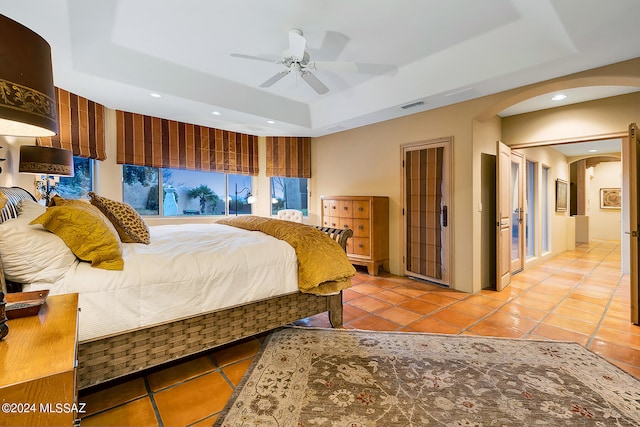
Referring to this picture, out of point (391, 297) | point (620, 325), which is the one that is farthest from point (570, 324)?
point (391, 297)

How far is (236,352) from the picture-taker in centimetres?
222

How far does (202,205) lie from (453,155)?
164 inches

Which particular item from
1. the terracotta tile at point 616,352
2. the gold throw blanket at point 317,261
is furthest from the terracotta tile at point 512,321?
the gold throw blanket at point 317,261

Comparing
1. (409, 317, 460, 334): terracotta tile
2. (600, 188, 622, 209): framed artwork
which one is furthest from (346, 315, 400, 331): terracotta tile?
(600, 188, 622, 209): framed artwork

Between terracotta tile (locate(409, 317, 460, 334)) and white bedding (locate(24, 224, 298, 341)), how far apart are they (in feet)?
4.09

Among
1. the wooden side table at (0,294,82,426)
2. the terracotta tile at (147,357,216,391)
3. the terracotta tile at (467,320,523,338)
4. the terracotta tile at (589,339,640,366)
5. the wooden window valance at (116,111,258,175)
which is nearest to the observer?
the wooden side table at (0,294,82,426)

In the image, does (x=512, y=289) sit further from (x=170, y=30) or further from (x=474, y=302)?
(x=170, y=30)

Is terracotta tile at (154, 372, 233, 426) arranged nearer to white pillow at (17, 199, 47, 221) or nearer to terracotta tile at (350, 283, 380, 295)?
white pillow at (17, 199, 47, 221)

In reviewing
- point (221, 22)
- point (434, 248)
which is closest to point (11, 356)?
point (221, 22)

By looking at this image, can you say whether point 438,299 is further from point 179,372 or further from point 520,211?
point 179,372

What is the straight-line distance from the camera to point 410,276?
4.35 meters

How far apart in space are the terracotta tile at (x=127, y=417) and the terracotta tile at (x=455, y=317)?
2.44 m

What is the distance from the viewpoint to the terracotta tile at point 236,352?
2.11 m

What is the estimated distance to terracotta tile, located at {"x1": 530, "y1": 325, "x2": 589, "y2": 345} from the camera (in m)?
2.42
